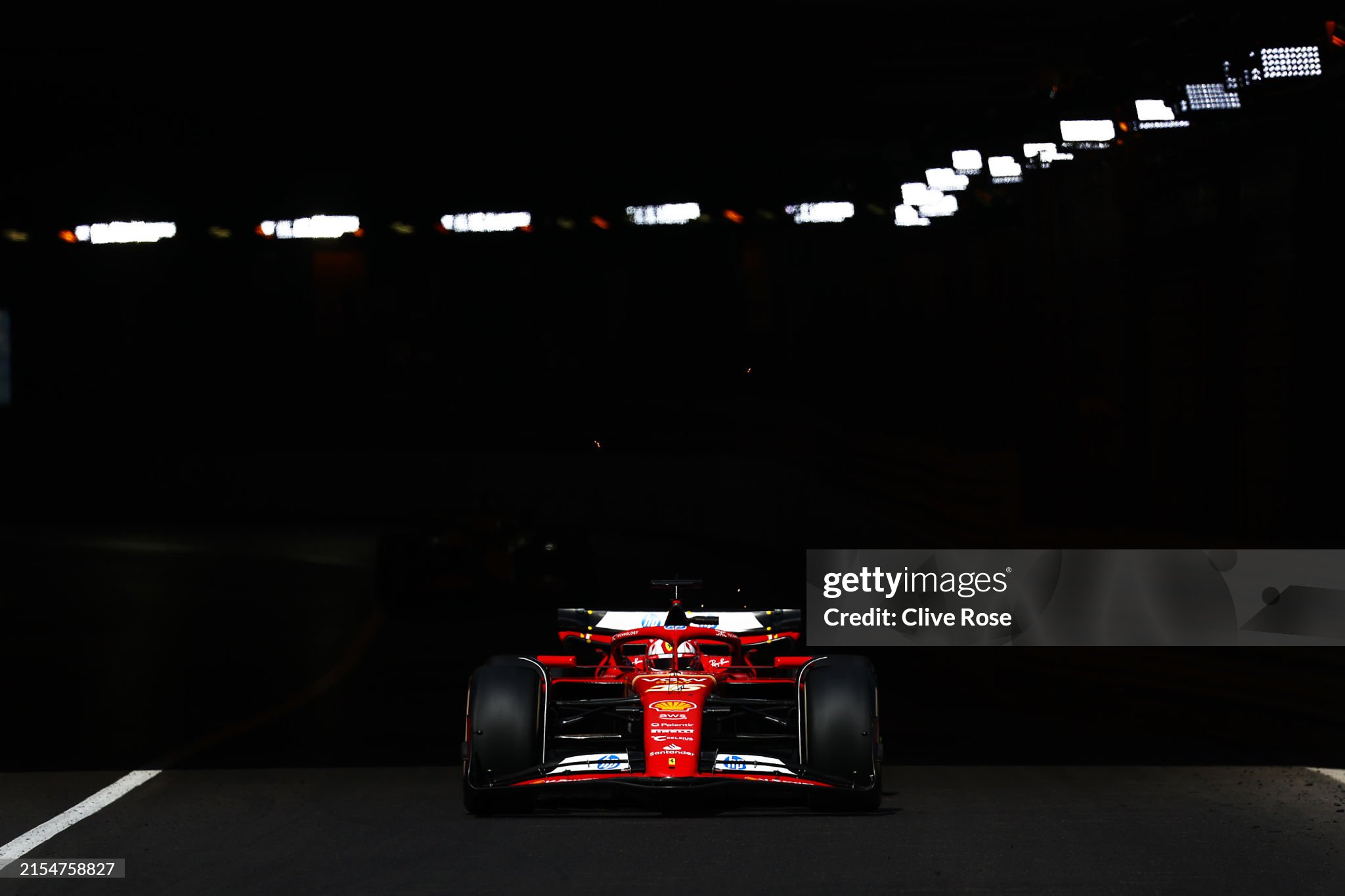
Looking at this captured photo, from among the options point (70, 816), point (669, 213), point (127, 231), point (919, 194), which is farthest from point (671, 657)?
point (127, 231)

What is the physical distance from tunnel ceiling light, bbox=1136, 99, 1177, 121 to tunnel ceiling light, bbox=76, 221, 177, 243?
1150 inches

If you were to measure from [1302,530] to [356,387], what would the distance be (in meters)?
31.5

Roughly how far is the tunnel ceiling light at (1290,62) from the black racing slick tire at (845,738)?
7.49 meters

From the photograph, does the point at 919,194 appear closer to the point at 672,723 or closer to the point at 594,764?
the point at 672,723

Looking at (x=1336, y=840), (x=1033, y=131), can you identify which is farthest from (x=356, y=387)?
(x=1336, y=840)

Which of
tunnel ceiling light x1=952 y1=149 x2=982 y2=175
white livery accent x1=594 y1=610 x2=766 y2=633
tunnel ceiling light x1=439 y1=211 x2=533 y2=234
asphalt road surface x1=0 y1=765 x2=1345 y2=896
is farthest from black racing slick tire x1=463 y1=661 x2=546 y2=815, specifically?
tunnel ceiling light x1=439 y1=211 x2=533 y2=234

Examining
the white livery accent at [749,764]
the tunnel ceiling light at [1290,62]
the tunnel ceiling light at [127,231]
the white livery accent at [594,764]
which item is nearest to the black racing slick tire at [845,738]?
the white livery accent at [749,764]

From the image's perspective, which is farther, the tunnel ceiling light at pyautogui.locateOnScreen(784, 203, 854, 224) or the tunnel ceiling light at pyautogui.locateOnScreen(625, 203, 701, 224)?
the tunnel ceiling light at pyautogui.locateOnScreen(625, 203, 701, 224)

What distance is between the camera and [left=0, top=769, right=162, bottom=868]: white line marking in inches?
305

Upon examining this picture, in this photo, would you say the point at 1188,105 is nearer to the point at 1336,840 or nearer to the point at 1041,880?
the point at 1336,840

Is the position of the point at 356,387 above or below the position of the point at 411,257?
below

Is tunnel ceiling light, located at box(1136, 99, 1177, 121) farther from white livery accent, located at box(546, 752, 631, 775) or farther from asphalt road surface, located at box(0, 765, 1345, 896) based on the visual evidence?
white livery accent, located at box(546, 752, 631, 775)

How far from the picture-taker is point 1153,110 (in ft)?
50.9

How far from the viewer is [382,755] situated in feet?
34.6
